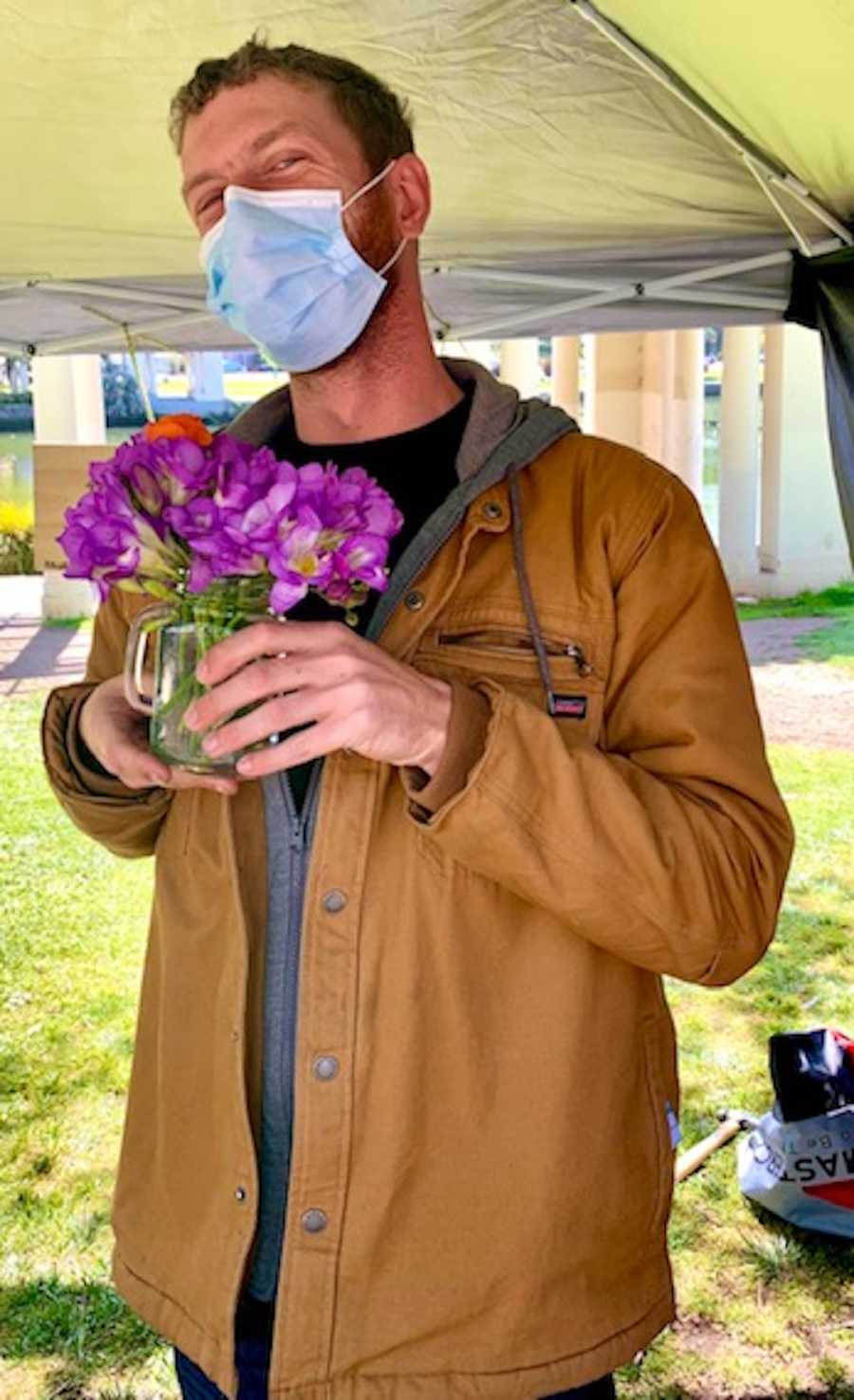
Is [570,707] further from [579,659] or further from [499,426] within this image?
[499,426]

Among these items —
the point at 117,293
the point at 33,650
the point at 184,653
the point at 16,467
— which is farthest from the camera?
the point at 16,467

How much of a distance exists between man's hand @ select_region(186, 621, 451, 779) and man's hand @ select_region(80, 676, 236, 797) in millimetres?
133

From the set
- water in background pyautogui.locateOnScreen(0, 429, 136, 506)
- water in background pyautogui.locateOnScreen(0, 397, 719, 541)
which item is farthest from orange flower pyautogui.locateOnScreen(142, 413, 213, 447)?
water in background pyautogui.locateOnScreen(0, 397, 719, 541)

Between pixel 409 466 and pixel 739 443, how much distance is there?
13.4 metres

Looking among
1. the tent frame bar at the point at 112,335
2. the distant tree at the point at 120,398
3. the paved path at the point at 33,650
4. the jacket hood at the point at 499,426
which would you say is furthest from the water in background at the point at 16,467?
the jacket hood at the point at 499,426

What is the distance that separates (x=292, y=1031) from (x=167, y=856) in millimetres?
318

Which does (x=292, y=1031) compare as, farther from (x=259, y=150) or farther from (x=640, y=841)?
(x=259, y=150)

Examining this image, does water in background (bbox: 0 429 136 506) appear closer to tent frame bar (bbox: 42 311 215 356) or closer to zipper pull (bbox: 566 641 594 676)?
tent frame bar (bbox: 42 311 215 356)

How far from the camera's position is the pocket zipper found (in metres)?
1.50

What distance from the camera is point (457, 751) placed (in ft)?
4.21

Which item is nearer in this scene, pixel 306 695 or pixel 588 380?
pixel 306 695

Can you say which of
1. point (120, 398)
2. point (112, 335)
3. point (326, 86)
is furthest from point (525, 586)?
point (120, 398)

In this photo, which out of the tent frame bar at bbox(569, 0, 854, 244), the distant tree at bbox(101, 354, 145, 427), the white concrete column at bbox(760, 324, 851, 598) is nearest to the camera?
the tent frame bar at bbox(569, 0, 854, 244)

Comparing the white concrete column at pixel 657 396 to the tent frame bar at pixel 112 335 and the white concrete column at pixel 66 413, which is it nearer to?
the white concrete column at pixel 66 413
